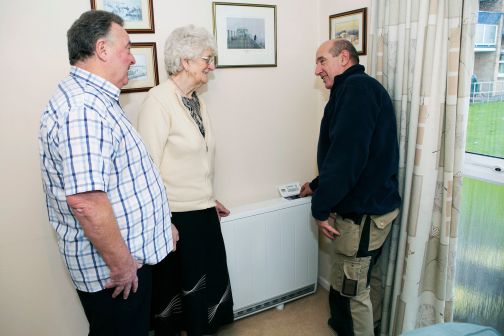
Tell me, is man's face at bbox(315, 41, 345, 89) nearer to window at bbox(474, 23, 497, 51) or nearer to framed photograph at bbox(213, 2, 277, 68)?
framed photograph at bbox(213, 2, 277, 68)

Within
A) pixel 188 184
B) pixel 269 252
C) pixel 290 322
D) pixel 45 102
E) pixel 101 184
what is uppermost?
pixel 45 102

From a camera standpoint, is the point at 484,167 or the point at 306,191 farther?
the point at 306,191

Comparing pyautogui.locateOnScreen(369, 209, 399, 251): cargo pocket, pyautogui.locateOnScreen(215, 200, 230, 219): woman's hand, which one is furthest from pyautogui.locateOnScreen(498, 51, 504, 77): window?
pyautogui.locateOnScreen(215, 200, 230, 219): woman's hand

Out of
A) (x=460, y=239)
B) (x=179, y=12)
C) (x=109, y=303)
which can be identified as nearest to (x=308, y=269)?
(x=460, y=239)

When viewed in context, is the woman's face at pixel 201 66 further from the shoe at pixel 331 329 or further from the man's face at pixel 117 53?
the shoe at pixel 331 329

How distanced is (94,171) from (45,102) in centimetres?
84

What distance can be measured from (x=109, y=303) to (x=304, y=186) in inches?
54.3

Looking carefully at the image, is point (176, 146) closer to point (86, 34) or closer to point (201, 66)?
point (201, 66)

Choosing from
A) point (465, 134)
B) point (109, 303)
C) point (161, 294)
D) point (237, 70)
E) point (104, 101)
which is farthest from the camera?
point (237, 70)

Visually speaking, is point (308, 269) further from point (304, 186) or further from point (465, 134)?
point (465, 134)

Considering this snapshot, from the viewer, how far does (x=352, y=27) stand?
2125 millimetres

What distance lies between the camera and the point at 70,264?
1.31 m

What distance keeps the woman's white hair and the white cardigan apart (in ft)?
0.30

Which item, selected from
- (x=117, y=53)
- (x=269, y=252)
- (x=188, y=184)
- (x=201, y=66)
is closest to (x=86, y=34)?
(x=117, y=53)
